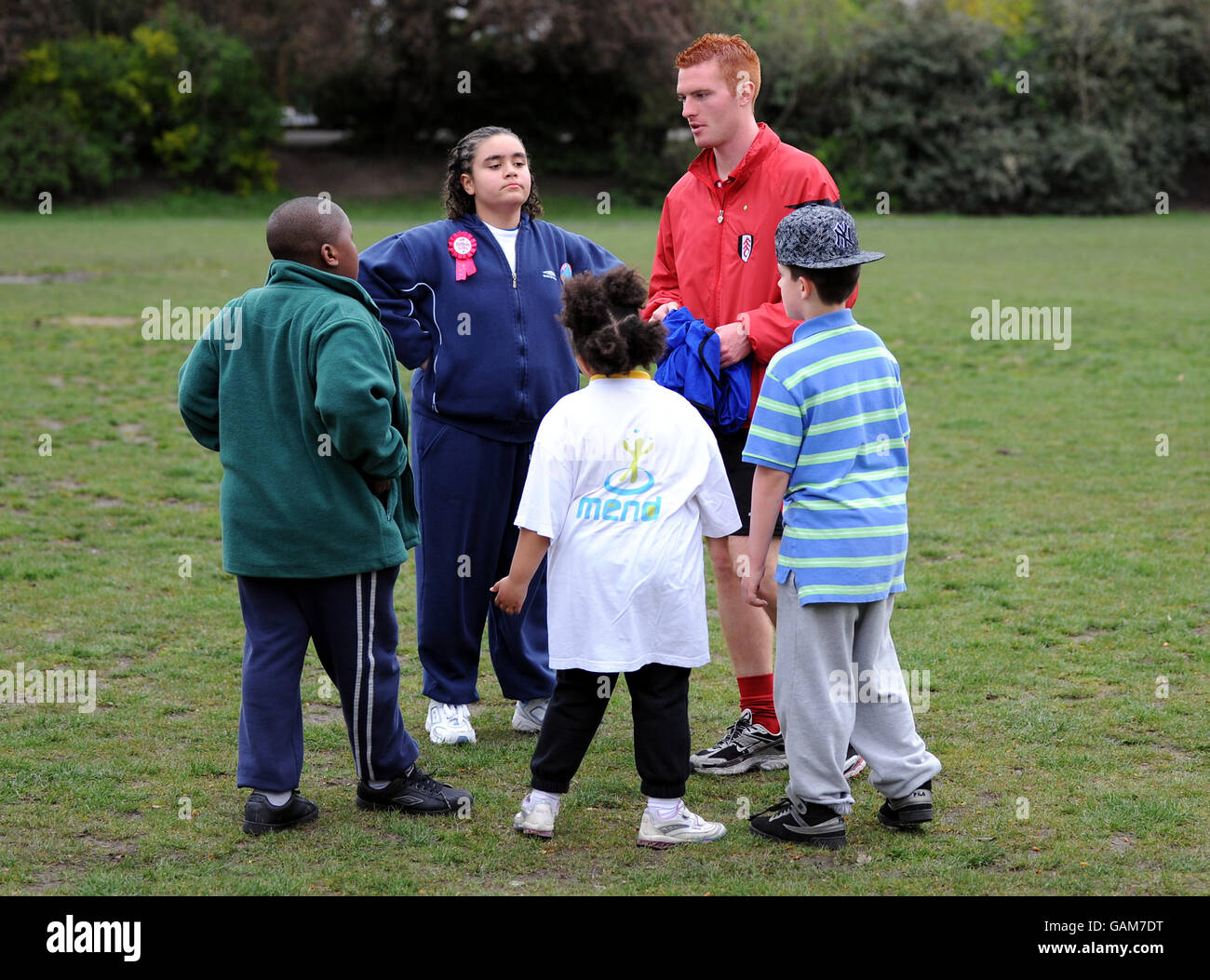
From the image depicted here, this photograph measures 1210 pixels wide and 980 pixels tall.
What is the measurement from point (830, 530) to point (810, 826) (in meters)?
0.90

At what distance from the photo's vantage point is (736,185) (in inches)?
179

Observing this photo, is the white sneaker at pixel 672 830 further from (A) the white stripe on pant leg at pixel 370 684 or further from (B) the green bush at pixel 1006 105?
(B) the green bush at pixel 1006 105

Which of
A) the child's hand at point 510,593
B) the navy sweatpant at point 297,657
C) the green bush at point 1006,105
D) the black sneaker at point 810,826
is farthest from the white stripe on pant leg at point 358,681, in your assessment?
the green bush at point 1006,105

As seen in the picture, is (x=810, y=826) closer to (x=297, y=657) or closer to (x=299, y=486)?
(x=297, y=657)

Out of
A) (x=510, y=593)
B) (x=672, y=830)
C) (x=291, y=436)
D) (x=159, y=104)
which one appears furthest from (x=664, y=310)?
(x=159, y=104)

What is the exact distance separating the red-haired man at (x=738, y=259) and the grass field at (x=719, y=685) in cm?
32

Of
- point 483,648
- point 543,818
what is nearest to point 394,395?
point 543,818

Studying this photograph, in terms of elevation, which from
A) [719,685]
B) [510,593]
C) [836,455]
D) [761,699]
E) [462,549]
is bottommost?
[719,685]

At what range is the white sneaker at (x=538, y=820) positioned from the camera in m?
3.93

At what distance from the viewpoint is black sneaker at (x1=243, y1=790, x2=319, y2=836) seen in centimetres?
396

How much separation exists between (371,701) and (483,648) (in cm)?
204

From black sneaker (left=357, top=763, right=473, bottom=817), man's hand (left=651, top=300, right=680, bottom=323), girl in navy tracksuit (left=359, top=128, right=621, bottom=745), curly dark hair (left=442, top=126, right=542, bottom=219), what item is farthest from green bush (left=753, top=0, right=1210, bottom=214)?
black sneaker (left=357, top=763, right=473, bottom=817)

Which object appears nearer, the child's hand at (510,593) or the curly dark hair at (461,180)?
the child's hand at (510,593)

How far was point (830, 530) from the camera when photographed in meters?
3.79
